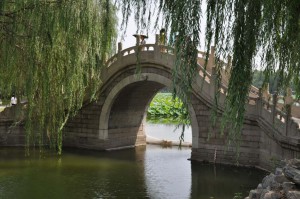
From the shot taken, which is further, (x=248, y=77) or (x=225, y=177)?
(x=225, y=177)

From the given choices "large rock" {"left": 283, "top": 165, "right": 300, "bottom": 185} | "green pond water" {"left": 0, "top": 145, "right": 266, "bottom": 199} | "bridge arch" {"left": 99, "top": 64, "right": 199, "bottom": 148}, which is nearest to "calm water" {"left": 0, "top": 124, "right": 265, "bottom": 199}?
"green pond water" {"left": 0, "top": 145, "right": 266, "bottom": 199}

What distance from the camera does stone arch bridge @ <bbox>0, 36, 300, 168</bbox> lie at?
13.7m

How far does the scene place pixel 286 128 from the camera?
42.5 ft

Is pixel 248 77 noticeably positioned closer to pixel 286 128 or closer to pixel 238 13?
pixel 238 13

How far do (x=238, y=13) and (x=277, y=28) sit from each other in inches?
21.5

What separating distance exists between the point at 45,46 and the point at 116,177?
681cm

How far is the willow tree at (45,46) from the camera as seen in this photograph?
296 inches

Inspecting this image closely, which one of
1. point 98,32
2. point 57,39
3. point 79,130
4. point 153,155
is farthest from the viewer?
point 79,130

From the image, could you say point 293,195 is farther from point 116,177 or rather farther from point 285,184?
point 116,177

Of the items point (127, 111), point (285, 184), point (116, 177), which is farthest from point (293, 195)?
point (127, 111)

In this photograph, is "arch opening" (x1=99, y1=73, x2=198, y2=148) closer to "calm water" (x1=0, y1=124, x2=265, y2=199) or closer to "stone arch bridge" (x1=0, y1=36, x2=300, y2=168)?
"stone arch bridge" (x1=0, y1=36, x2=300, y2=168)

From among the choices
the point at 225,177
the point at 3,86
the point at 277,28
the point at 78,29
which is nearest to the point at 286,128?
the point at 225,177

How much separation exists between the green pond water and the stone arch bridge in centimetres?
76

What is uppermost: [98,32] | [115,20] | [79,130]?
[115,20]
